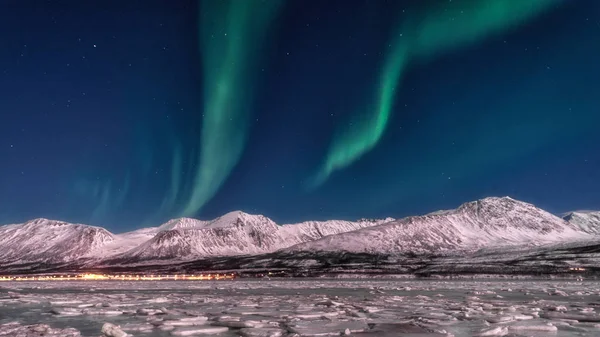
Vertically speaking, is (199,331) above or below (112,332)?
below

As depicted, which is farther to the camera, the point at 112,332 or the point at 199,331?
A: the point at 199,331

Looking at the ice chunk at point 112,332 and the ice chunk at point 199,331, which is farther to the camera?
the ice chunk at point 199,331

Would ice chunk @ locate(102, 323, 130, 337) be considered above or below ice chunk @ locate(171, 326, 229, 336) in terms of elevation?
above

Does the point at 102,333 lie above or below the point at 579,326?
above

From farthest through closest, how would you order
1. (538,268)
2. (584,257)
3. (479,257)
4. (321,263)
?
(321,263)
(479,257)
(584,257)
(538,268)

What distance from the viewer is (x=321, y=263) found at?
197000 millimetres

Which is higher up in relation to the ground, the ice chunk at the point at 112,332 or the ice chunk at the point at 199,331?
the ice chunk at the point at 112,332

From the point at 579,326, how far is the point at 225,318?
33.6 feet

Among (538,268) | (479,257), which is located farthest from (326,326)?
(479,257)

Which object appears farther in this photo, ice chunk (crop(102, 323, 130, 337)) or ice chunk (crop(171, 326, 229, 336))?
ice chunk (crop(171, 326, 229, 336))

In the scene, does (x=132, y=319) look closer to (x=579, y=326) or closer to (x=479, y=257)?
(x=579, y=326)

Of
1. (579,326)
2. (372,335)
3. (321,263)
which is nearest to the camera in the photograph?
(372,335)

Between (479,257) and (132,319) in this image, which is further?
(479,257)

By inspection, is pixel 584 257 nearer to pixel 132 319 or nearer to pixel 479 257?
pixel 479 257
